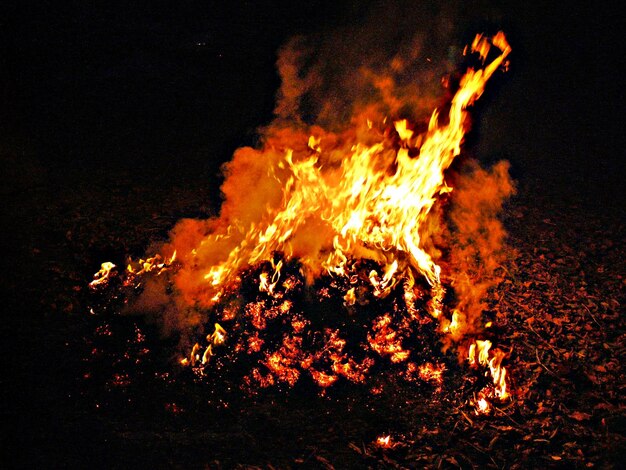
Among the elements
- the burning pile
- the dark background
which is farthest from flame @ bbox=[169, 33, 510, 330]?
the dark background

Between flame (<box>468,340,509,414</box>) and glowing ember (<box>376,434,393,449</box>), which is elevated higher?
flame (<box>468,340,509,414</box>)

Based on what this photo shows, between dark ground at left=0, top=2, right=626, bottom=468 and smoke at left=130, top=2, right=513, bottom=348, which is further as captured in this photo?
smoke at left=130, top=2, right=513, bottom=348

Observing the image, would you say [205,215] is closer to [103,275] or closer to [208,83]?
[103,275]

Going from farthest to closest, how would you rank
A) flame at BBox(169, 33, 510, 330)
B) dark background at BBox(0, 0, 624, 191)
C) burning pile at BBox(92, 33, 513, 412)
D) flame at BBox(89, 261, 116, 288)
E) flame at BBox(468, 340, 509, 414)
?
dark background at BBox(0, 0, 624, 191) < flame at BBox(169, 33, 510, 330) < flame at BBox(89, 261, 116, 288) < burning pile at BBox(92, 33, 513, 412) < flame at BBox(468, 340, 509, 414)

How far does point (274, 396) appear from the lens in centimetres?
343

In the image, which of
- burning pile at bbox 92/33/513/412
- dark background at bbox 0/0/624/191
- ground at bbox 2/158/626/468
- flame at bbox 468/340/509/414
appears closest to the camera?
ground at bbox 2/158/626/468

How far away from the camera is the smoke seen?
4332 millimetres

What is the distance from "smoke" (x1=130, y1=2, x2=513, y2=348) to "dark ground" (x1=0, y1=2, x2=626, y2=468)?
0.44m

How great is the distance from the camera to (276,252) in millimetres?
4355

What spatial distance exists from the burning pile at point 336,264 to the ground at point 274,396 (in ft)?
0.76

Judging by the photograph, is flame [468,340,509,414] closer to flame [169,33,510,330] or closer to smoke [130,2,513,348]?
smoke [130,2,513,348]

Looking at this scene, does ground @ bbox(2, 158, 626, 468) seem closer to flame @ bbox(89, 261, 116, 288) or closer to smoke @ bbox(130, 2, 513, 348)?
flame @ bbox(89, 261, 116, 288)

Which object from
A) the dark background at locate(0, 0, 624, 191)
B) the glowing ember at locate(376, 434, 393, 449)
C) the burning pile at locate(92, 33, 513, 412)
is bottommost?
the glowing ember at locate(376, 434, 393, 449)

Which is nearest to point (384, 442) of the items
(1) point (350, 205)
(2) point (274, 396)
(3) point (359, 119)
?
(2) point (274, 396)
